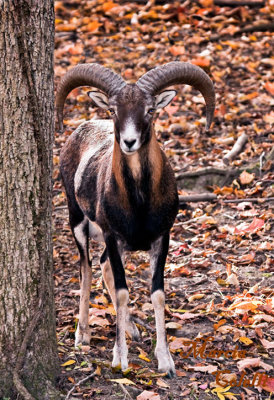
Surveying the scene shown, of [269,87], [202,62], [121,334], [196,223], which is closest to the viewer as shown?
[121,334]

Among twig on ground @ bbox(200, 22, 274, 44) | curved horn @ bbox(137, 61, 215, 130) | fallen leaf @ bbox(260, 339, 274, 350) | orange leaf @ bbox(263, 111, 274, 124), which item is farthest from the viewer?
twig on ground @ bbox(200, 22, 274, 44)

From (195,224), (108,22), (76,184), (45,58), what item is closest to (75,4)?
(108,22)

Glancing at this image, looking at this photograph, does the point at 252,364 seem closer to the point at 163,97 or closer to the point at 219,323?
the point at 219,323

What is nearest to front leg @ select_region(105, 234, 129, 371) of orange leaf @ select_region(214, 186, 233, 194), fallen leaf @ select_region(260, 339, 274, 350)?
fallen leaf @ select_region(260, 339, 274, 350)

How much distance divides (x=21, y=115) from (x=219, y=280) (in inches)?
133

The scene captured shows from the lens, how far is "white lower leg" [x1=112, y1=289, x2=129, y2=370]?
5781 millimetres

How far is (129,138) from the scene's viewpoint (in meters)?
5.45

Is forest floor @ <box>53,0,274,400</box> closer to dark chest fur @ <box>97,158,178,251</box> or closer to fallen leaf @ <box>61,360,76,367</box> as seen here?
fallen leaf @ <box>61,360,76,367</box>

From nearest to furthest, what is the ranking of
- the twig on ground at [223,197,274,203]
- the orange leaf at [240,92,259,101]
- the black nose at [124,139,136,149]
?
the black nose at [124,139,136,149] < the twig on ground at [223,197,274,203] < the orange leaf at [240,92,259,101]

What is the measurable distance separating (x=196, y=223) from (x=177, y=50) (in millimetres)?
5758

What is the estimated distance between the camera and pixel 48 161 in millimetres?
5238

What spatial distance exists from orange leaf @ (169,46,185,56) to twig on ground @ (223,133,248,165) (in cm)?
368

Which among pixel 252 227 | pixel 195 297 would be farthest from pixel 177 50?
pixel 195 297

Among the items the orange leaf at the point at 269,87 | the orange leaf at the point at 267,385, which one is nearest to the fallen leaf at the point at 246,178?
the orange leaf at the point at 269,87
